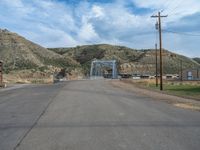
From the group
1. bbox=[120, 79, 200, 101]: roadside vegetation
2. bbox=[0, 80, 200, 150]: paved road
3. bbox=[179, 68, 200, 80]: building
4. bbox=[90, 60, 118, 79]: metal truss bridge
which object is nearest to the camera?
bbox=[0, 80, 200, 150]: paved road

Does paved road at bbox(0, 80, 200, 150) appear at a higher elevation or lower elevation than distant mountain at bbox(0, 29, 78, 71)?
lower

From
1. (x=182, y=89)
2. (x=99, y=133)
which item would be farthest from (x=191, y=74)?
(x=99, y=133)

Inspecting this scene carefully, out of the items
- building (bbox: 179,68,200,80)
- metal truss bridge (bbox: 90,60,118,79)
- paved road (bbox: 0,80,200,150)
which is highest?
metal truss bridge (bbox: 90,60,118,79)

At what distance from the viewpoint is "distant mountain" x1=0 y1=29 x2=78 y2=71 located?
140500 mm

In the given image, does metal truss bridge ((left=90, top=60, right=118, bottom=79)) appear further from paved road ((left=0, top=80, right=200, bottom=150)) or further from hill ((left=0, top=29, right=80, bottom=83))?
paved road ((left=0, top=80, right=200, bottom=150))

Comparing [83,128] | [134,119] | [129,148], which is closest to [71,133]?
[83,128]

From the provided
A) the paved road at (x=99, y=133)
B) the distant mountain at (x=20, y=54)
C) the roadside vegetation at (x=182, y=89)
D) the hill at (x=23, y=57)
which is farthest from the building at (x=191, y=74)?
the paved road at (x=99, y=133)

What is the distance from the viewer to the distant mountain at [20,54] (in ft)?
461

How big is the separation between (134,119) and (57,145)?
5663 millimetres

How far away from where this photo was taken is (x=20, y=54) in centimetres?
14525

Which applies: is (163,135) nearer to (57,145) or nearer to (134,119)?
(57,145)

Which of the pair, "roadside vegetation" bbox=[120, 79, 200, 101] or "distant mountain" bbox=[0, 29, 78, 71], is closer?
"roadside vegetation" bbox=[120, 79, 200, 101]

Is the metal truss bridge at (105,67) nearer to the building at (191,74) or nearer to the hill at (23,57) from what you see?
the hill at (23,57)

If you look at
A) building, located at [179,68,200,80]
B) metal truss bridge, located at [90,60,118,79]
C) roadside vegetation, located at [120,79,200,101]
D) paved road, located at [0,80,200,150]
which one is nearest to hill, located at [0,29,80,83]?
metal truss bridge, located at [90,60,118,79]
